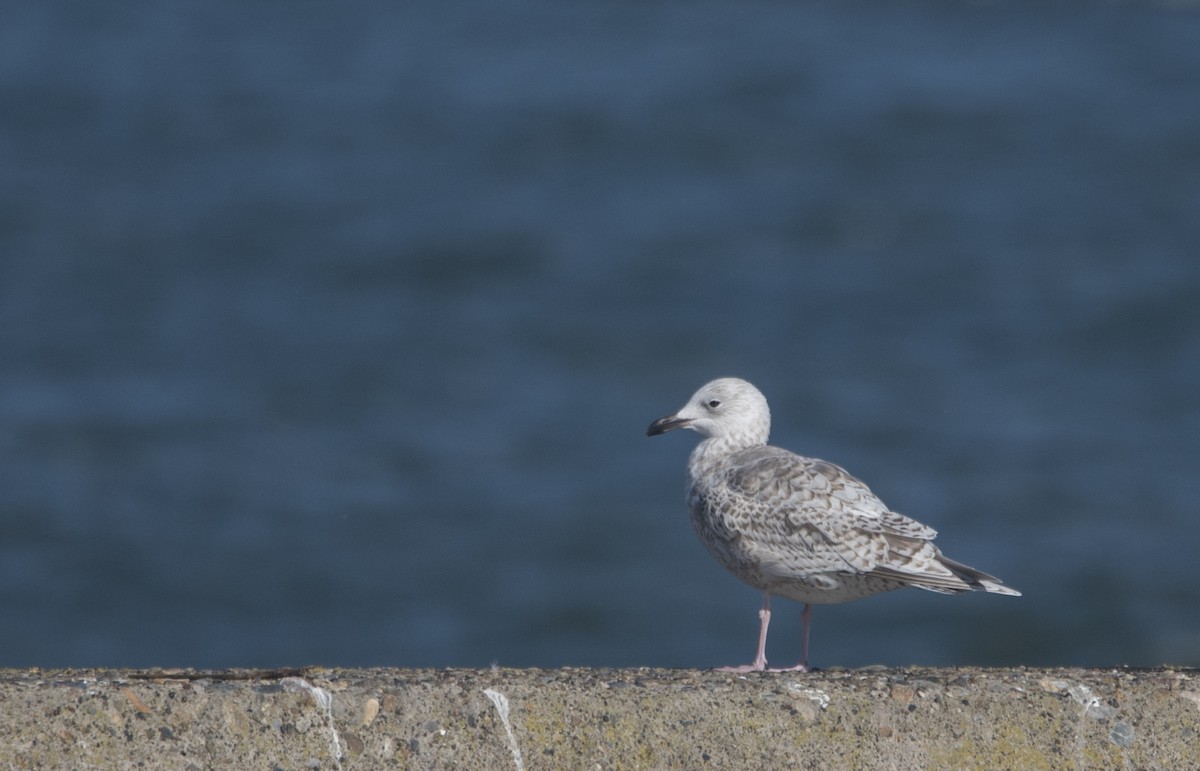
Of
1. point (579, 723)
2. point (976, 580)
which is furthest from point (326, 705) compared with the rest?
point (976, 580)

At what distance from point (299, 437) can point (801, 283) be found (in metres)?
10.8

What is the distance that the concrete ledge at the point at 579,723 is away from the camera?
4.25 metres

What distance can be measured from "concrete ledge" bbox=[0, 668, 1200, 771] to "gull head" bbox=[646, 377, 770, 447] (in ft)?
11.3

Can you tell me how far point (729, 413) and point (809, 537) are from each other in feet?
4.05

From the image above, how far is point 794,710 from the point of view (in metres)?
4.45

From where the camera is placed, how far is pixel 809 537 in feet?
22.8

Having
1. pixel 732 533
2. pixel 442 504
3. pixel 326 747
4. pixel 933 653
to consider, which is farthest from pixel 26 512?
pixel 326 747

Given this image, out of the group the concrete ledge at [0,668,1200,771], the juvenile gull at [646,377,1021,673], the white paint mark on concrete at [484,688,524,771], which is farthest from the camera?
the juvenile gull at [646,377,1021,673]

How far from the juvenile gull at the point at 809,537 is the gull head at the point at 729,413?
412 millimetres

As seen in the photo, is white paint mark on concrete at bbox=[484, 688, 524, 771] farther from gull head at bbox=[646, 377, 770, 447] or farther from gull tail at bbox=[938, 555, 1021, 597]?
gull head at bbox=[646, 377, 770, 447]

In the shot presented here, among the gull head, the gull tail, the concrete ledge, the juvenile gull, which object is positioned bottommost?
the concrete ledge

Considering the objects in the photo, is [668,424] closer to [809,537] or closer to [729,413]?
[729,413]

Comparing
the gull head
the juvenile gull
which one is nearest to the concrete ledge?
the juvenile gull

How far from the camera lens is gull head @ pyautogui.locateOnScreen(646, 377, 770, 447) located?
8031 millimetres
